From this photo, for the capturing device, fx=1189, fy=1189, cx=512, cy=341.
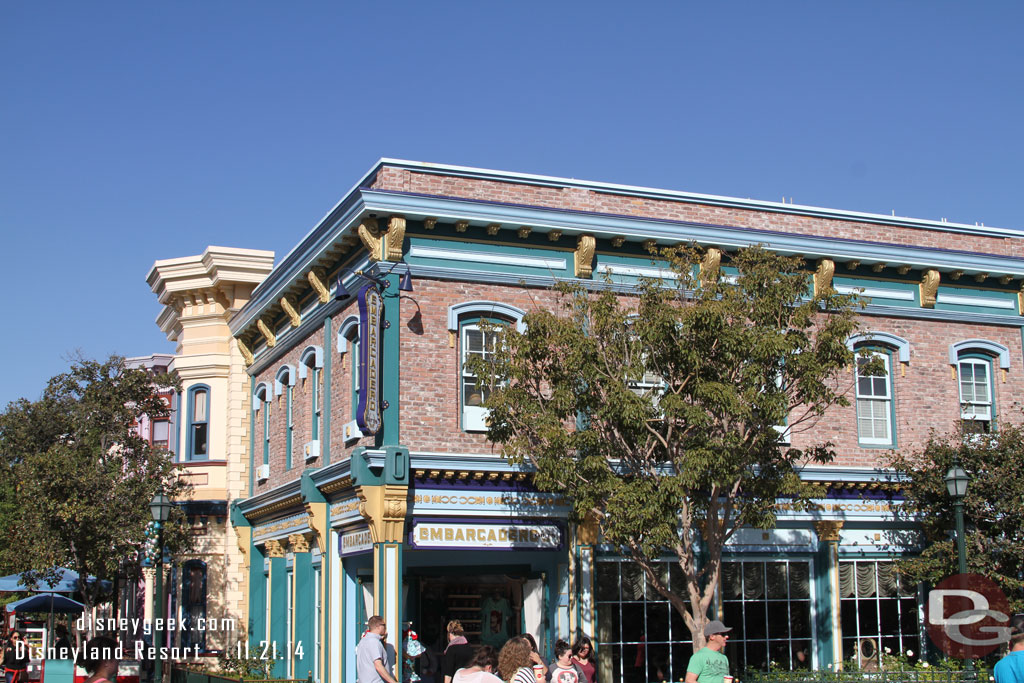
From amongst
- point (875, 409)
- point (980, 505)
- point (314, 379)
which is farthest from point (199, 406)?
point (980, 505)

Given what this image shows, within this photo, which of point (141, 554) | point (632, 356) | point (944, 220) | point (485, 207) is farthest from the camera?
point (141, 554)

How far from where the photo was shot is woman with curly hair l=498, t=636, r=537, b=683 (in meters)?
11.2

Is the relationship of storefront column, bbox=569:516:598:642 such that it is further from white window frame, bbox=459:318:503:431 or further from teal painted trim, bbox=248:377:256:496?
teal painted trim, bbox=248:377:256:496

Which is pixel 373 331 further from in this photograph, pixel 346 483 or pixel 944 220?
pixel 944 220

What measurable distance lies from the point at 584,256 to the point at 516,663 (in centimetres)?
1048

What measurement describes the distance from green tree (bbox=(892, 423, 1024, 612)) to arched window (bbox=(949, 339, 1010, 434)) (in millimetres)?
1609

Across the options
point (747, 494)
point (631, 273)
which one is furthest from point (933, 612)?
point (631, 273)

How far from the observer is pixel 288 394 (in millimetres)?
25766

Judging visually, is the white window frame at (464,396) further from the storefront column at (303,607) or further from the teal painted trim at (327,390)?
the storefront column at (303,607)

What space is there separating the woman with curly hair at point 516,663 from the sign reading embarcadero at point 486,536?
7.83m

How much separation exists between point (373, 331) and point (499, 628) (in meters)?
6.00

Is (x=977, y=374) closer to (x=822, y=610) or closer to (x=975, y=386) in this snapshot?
(x=975, y=386)

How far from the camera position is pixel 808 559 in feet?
73.7

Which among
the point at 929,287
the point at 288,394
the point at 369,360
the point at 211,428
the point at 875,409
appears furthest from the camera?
the point at 211,428
